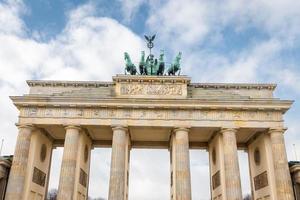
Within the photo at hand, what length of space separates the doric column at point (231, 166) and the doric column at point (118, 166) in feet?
29.2

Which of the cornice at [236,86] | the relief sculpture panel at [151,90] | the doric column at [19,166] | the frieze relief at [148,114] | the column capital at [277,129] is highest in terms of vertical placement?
the cornice at [236,86]

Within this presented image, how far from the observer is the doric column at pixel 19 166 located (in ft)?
83.1

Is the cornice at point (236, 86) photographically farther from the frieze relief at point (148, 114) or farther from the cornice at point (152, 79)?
the frieze relief at point (148, 114)

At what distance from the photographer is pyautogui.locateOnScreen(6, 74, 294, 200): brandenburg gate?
86.2 ft

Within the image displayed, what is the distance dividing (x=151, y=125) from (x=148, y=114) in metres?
1.12

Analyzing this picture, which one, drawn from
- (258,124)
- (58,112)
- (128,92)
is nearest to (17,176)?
(58,112)

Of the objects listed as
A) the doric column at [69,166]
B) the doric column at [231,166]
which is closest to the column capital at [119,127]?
the doric column at [69,166]

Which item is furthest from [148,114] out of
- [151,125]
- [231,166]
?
[231,166]

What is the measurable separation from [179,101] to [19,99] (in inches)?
571

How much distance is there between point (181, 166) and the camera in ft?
87.1

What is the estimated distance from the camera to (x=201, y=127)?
28031 millimetres

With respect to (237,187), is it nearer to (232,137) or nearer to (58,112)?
(232,137)

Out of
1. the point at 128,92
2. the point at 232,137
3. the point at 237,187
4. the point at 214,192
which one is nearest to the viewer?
the point at 237,187

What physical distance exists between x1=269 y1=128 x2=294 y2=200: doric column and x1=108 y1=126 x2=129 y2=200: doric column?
517 inches
